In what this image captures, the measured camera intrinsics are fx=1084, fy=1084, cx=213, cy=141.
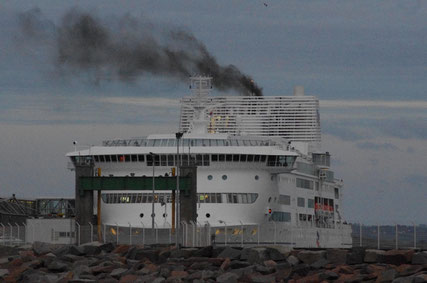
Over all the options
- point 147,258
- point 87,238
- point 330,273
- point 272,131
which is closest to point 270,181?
point 87,238

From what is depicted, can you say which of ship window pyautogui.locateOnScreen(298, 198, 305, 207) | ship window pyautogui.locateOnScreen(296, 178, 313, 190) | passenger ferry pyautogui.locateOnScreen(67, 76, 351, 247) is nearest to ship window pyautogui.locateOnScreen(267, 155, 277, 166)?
passenger ferry pyautogui.locateOnScreen(67, 76, 351, 247)

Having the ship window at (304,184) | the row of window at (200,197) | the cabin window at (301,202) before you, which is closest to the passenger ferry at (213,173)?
the row of window at (200,197)

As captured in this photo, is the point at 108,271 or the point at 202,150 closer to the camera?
the point at 108,271

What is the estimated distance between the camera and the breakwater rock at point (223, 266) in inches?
1171

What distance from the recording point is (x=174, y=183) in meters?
55.2

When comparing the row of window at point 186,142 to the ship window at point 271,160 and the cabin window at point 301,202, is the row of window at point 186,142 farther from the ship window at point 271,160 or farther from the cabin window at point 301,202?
the cabin window at point 301,202

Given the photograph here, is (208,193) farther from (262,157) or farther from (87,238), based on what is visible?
(87,238)

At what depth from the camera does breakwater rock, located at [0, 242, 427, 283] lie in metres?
29.8

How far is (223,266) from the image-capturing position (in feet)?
106

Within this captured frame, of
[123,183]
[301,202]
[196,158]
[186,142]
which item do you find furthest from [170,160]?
[301,202]

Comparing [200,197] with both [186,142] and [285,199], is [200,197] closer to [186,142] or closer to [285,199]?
[186,142]

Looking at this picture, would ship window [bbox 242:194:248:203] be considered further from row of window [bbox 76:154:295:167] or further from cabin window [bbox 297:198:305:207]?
cabin window [bbox 297:198:305:207]

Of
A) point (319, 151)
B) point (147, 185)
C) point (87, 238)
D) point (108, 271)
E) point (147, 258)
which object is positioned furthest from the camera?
point (319, 151)

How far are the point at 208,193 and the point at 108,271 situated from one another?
32.3 m
